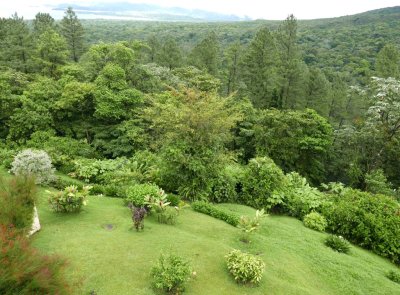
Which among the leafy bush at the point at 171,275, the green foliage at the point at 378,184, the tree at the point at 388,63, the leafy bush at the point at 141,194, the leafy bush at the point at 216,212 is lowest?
the green foliage at the point at 378,184

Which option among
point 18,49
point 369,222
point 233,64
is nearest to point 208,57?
point 233,64

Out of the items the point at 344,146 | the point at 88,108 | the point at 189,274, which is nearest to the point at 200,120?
the point at 189,274

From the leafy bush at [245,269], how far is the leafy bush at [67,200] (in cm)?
495

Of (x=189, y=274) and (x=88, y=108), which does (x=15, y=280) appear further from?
(x=88, y=108)

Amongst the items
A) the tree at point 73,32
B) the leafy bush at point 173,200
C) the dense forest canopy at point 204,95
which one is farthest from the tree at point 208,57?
the leafy bush at point 173,200

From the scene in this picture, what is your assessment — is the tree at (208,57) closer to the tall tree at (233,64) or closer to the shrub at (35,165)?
the tall tree at (233,64)

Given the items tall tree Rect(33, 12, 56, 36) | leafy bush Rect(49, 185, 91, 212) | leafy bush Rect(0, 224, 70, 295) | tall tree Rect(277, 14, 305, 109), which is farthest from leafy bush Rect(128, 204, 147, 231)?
tall tree Rect(33, 12, 56, 36)

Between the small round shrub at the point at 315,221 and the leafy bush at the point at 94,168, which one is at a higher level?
the leafy bush at the point at 94,168

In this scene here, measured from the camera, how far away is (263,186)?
14352 millimetres

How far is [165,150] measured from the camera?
1322 centimetres

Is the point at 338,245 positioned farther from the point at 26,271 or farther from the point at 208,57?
the point at 208,57

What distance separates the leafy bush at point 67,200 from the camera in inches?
395

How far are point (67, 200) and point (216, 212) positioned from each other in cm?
482

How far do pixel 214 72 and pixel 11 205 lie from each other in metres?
30.5
